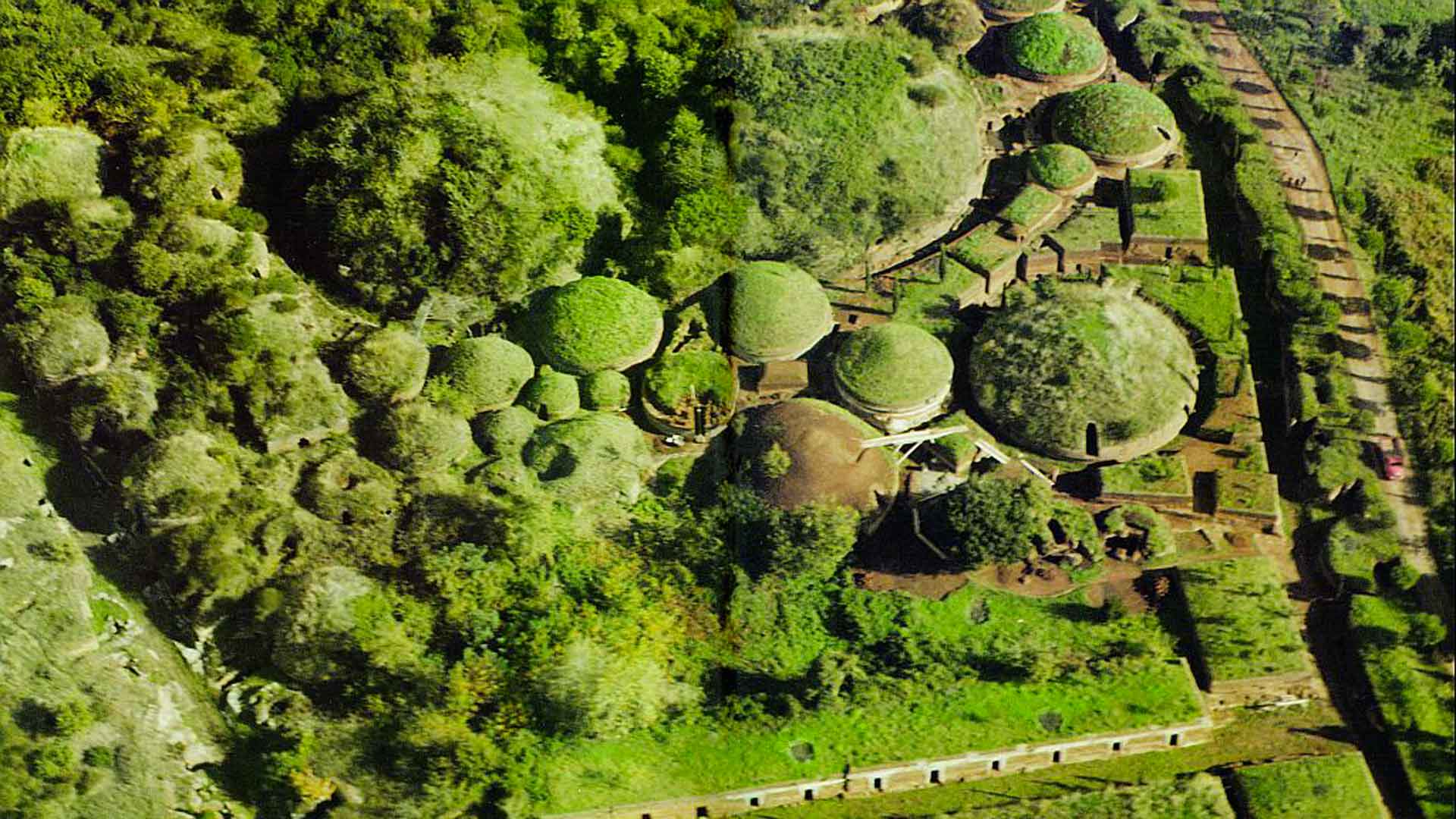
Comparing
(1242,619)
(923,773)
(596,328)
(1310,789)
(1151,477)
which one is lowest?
(923,773)

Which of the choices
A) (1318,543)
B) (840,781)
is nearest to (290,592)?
(840,781)

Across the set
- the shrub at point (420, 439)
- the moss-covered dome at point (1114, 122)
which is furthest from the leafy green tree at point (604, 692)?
the moss-covered dome at point (1114, 122)

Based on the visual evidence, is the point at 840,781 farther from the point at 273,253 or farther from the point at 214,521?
the point at 273,253

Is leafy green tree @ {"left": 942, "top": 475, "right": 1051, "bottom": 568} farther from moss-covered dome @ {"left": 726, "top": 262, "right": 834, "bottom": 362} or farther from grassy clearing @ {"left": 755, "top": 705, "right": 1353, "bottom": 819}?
moss-covered dome @ {"left": 726, "top": 262, "right": 834, "bottom": 362}

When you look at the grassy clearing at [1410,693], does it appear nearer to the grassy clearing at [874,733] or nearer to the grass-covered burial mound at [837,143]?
the grassy clearing at [874,733]

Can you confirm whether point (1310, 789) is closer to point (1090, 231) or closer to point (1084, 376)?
point (1084, 376)

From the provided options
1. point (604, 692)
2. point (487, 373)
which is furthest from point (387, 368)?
point (604, 692)
